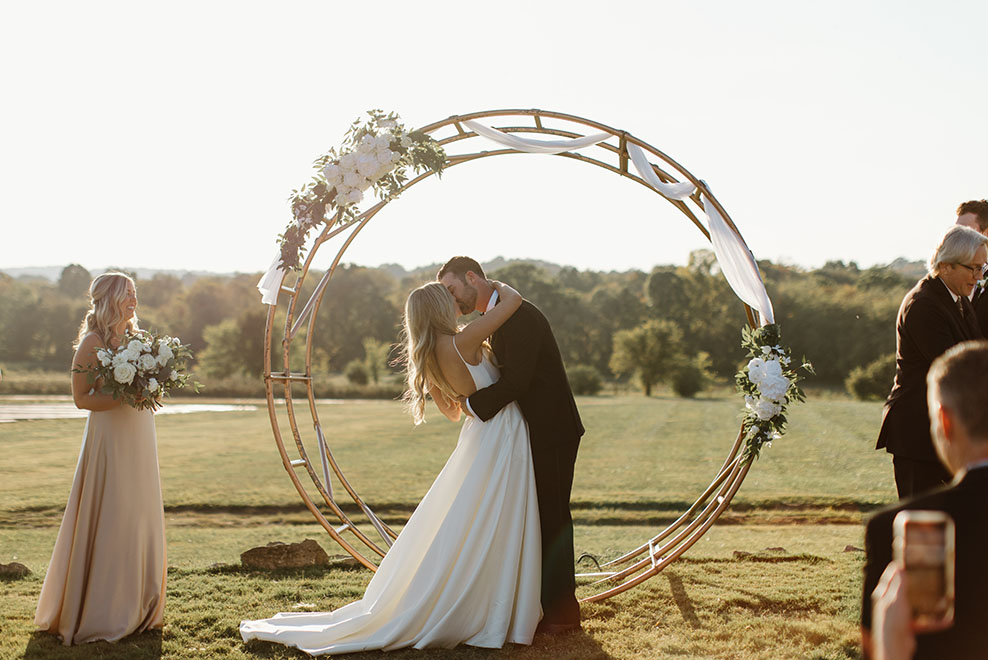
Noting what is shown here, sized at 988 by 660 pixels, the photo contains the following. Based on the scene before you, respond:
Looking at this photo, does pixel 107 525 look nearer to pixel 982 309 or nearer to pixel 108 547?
pixel 108 547

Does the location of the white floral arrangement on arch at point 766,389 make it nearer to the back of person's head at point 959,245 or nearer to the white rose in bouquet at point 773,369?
the white rose in bouquet at point 773,369

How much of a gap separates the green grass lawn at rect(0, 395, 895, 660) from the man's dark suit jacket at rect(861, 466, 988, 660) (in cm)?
364

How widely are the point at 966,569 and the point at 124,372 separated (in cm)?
493

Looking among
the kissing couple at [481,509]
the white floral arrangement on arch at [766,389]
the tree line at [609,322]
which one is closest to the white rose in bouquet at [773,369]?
the white floral arrangement on arch at [766,389]

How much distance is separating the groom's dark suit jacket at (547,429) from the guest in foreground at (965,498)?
3.74 m

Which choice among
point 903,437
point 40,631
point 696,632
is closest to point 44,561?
point 40,631

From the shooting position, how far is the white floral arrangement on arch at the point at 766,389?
6430 millimetres

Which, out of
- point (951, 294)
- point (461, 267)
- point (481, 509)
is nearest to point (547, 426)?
point (481, 509)

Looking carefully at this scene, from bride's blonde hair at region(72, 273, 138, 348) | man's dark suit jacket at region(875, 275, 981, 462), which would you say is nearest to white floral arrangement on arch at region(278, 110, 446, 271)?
bride's blonde hair at region(72, 273, 138, 348)

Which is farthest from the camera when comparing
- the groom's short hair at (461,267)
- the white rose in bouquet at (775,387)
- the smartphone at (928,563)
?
the white rose in bouquet at (775,387)

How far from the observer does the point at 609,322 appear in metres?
64.6

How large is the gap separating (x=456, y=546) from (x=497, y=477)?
0.51 metres

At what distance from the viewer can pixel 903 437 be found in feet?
16.9

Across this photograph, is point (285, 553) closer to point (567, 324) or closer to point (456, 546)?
point (456, 546)
